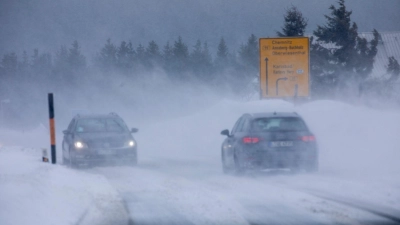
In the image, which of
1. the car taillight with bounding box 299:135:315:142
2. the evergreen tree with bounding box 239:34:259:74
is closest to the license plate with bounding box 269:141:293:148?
the car taillight with bounding box 299:135:315:142

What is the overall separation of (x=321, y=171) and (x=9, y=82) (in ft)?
242

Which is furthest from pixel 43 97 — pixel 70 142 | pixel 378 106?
pixel 70 142

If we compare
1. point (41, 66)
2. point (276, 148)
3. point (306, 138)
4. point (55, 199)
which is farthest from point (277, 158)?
point (41, 66)

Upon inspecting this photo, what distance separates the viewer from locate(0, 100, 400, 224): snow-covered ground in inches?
356

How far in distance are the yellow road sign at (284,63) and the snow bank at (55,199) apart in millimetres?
11385

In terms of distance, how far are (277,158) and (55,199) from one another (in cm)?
603

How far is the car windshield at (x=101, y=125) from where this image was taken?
19.5 meters

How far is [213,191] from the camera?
12062 millimetres

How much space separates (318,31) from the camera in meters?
50.0

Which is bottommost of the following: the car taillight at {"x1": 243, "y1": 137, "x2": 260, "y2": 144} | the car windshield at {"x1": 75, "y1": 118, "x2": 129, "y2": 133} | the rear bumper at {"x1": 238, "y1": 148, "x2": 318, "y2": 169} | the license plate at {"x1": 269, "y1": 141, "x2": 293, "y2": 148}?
the rear bumper at {"x1": 238, "y1": 148, "x2": 318, "y2": 169}

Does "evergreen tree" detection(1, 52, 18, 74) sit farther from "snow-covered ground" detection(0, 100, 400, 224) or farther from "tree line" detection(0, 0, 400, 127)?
"snow-covered ground" detection(0, 100, 400, 224)

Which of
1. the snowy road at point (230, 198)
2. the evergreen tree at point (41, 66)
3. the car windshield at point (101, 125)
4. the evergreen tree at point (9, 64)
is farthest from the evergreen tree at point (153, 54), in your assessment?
the snowy road at point (230, 198)

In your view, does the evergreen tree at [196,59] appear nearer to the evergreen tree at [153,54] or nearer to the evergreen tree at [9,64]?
the evergreen tree at [153,54]

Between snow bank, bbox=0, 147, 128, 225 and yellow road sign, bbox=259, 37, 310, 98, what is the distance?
37.4ft
